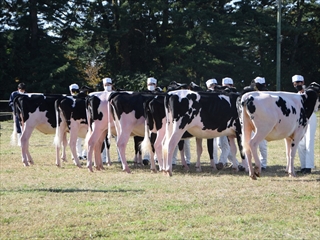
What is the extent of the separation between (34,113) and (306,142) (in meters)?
8.10

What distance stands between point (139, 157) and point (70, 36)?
32.1m

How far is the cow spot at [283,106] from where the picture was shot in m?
14.8

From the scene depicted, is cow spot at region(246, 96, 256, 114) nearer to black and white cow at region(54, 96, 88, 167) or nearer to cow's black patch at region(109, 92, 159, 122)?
cow's black patch at region(109, 92, 159, 122)

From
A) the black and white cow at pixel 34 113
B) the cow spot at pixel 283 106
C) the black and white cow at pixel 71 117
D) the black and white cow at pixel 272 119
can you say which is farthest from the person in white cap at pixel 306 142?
the black and white cow at pixel 34 113

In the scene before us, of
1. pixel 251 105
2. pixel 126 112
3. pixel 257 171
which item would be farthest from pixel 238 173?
pixel 126 112

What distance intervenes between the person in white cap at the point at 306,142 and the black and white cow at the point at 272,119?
810 mm

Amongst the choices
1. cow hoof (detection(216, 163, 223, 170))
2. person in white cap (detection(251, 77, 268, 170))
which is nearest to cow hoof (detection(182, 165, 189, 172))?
cow hoof (detection(216, 163, 223, 170))

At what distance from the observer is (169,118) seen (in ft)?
53.3

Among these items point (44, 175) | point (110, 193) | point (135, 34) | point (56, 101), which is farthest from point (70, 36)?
point (110, 193)

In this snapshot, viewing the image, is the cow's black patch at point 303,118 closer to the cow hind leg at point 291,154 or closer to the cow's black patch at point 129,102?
the cow hind leg at point 291,154

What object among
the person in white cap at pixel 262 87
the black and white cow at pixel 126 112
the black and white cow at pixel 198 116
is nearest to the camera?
the black and white cow at pixel 198 116

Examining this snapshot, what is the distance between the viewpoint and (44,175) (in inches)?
631

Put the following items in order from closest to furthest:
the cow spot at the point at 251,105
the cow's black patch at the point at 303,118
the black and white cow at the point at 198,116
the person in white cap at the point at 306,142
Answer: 1. the cow spot at the point at 251,105
2. the cow's black patch at the point at 303,118
3. the black and white cow at the point at 198,116
4. the person in white cap at the point at 306,142

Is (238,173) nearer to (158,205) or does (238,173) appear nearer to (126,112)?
(126,112)
